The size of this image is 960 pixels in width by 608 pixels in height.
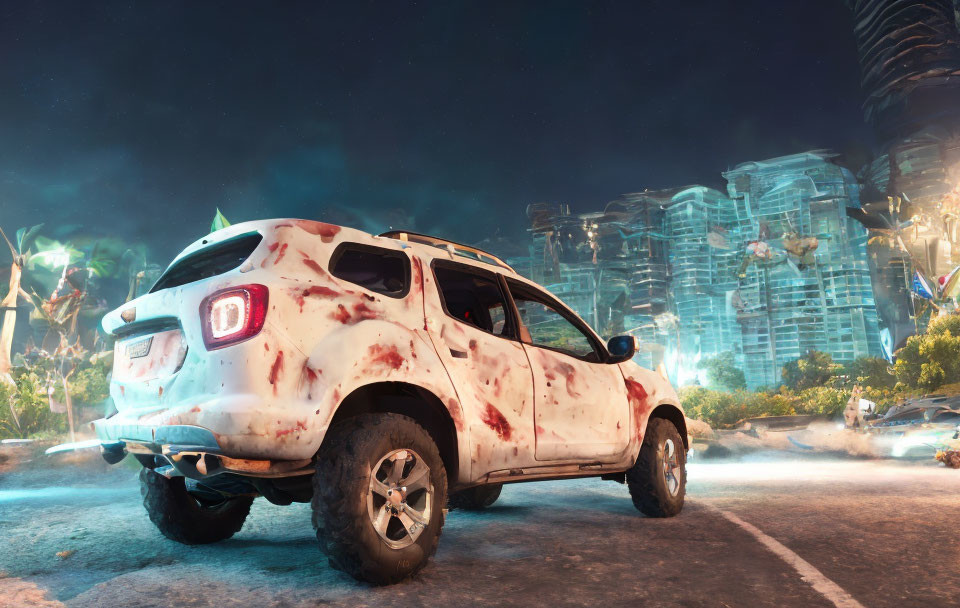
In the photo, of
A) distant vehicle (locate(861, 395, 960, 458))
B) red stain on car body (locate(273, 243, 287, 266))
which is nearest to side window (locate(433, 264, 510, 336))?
red stain on car body (locate(273, 243, 287, 266))

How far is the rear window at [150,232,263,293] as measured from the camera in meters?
3.73

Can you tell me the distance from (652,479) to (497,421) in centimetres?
232

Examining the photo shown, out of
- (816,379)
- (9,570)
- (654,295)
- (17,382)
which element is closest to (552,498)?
(9,570)

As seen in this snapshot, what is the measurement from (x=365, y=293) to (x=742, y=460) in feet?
58.6

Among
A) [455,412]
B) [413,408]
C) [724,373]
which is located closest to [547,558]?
[455,412]

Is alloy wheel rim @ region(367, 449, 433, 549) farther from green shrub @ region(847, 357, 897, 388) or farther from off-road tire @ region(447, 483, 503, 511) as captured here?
green shrub @ region(847, 357, 897, 388)

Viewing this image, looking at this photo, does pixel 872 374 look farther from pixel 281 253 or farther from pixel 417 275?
pixel 281 253

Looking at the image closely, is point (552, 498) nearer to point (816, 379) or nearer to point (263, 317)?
point (263, 317)

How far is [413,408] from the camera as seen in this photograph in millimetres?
3906

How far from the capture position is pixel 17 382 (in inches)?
1313

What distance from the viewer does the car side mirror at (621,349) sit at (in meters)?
5.49

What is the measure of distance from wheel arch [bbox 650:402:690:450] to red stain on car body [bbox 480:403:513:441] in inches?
95.4

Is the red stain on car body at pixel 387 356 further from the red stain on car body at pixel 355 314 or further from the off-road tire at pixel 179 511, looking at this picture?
the off-road tire at pixel 179 511

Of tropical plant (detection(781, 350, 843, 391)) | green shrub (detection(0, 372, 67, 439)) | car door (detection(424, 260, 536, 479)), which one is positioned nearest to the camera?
car door (detection(424, 260, 536, 479))
